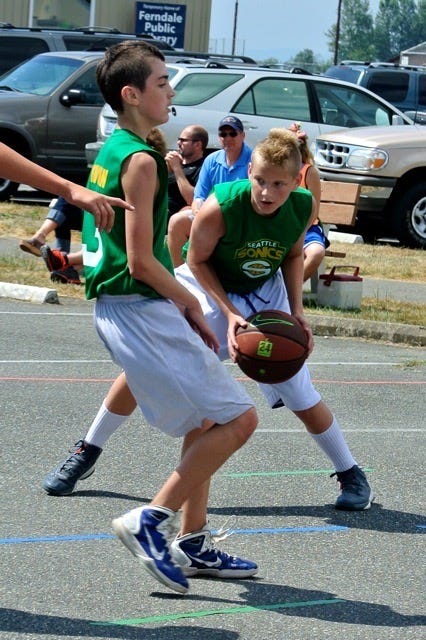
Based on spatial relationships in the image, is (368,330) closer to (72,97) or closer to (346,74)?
(72,97)

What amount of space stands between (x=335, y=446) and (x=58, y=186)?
99.5 inches

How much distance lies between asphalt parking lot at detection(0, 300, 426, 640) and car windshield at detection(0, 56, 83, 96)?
1109 centimetres

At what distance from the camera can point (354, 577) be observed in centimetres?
556

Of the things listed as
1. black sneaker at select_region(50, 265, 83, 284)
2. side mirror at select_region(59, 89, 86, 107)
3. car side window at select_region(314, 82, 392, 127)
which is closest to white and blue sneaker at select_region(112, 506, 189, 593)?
black sneaker at select_region(50, 265, 83, 284)

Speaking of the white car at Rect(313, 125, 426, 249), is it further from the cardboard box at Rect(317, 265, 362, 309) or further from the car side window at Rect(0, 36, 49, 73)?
the car side window at Rect(0, 36, 49, 73)

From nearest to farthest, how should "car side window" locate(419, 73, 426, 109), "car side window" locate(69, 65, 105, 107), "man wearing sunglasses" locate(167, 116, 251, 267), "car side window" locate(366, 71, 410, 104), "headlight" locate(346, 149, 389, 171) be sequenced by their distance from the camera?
"man wearing sunglasses" locate(167, 116, 251, 267) < "headlight" locate(346, 149, 389, 171) < "car side window" locate(69, 65, 105, 107) < "car side window" locate(366, 71, 410, 104) < "car side window" locate(419, 73, 426, 109)

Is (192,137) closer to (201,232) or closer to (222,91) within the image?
(222,91)

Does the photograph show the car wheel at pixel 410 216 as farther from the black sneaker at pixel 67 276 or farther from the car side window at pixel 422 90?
the car side window at pixel 422 90

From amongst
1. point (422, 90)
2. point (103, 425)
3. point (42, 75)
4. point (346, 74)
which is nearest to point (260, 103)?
point (42, 75)

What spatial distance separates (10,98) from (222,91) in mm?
3330

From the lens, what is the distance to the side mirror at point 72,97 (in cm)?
1978

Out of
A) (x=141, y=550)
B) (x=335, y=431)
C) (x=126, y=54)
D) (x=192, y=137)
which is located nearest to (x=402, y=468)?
(x=335, y=431)

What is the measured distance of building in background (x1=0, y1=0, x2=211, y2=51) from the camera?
42.0m

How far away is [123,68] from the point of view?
5.03 m
